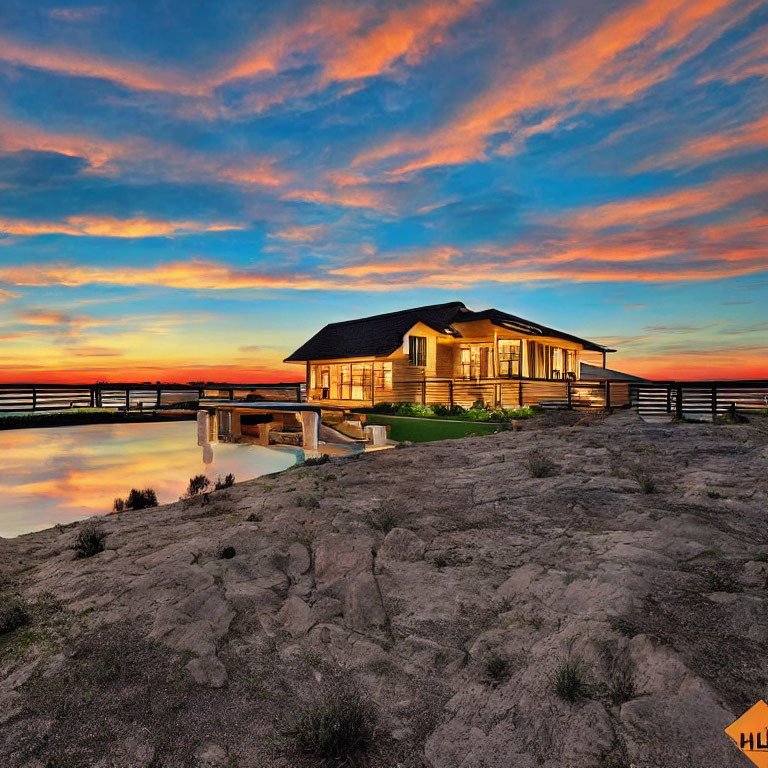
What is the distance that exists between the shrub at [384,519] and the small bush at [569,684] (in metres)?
3.67

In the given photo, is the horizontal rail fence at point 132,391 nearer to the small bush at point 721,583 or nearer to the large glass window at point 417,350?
the large glass window at point 417,350

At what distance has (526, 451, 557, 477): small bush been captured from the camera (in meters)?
9.39

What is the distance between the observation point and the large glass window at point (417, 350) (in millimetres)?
26672

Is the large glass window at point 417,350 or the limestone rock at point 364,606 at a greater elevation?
the large glass window at point 417,350

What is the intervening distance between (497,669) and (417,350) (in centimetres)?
2346

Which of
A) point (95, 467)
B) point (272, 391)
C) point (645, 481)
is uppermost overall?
point (272, 391)

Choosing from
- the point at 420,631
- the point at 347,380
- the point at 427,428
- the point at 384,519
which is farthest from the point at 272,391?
the point at 420,631

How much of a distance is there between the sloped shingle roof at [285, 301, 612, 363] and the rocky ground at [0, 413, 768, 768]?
59.6 ft

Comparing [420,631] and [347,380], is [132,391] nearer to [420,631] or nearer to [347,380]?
[347,380]

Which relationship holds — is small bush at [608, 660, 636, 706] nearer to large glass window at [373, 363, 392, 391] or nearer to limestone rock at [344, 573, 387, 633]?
limestone rock at [344, 573, 387, 633]

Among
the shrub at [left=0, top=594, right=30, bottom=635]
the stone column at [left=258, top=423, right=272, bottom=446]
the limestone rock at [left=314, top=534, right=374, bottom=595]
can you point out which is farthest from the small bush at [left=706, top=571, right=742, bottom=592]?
the stone column at [left=258, top=423, right=272, bottom=446]

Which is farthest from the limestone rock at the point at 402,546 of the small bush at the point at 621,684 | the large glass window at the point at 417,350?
the large glass window at the point at 417,350

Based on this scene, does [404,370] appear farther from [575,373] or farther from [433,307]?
[575,373]

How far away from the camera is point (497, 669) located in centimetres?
407
